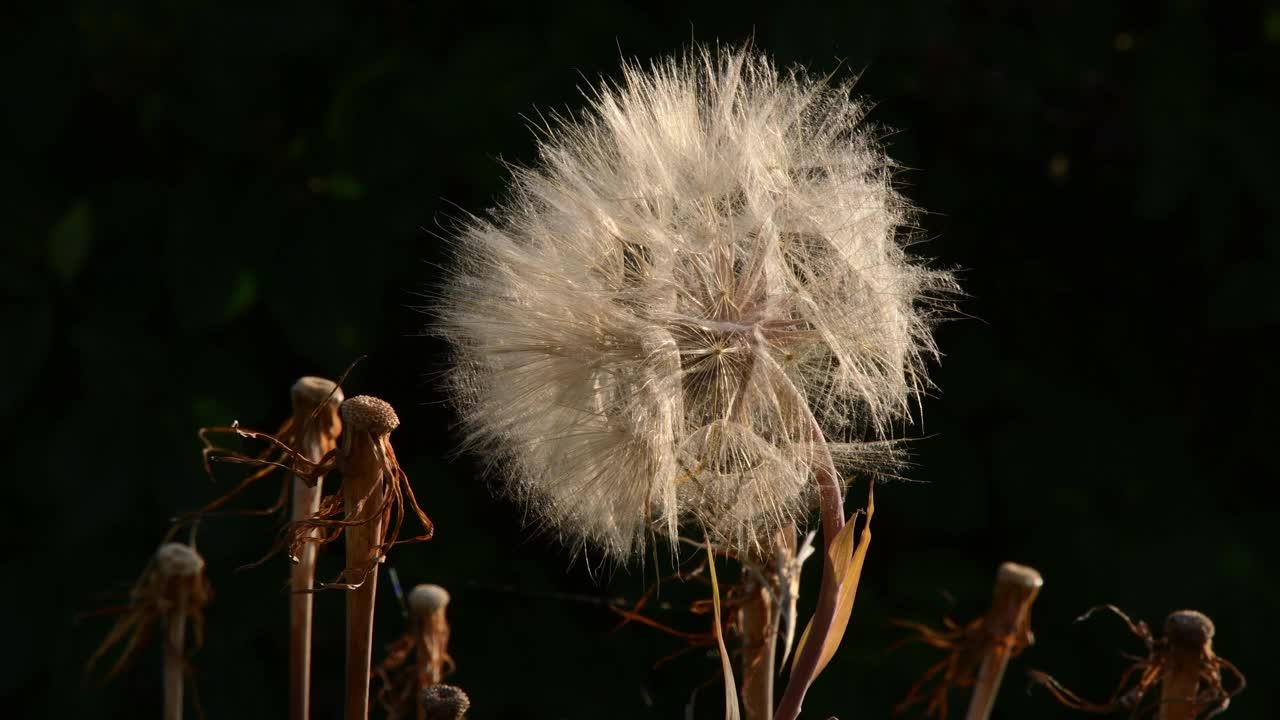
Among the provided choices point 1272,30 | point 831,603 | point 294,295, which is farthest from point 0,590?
point 1272,30

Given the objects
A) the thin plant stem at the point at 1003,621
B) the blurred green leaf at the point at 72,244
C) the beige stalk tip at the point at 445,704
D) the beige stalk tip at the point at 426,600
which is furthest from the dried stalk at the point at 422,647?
the blurred green leaf at the point at 72,244

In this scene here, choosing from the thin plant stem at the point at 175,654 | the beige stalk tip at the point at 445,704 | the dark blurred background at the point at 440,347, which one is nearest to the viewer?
the beige stalk tip at the point at 445,704

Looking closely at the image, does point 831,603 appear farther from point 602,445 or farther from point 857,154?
point 857,154

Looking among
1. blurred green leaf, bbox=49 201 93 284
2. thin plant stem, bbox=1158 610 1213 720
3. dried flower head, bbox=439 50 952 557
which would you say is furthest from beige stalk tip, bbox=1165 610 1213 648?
blurred green leaf, bbox=49 201 93 284

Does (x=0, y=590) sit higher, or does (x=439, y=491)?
(x=439, y=491)

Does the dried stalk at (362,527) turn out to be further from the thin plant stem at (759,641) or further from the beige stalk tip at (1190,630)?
the beige stalk tip at (1190,630)

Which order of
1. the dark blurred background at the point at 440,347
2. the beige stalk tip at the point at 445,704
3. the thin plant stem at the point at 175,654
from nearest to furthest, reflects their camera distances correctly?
1. the beige stalk tip at the point at 445,704
2. the thin plant stem at the point at 175,654
3. the dark blurred background at the point at 440,347

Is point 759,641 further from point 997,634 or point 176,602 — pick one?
point 176,602
